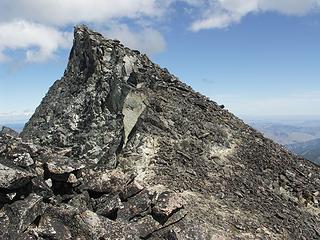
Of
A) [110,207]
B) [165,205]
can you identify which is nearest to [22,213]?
[110,207]

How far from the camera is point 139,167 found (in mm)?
30203

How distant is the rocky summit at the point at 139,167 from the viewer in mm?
23078

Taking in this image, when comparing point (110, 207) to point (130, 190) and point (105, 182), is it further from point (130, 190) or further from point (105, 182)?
point (105, 182)

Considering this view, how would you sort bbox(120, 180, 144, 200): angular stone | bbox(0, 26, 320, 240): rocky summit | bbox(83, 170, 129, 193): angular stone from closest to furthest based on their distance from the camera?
bbox(0, 26, 320, 240): rocky summit, bbox(120, 180, 144, 200): angular stone, bbox(83, 170, 129, 193): angular stone

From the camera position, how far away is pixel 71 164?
2742cm

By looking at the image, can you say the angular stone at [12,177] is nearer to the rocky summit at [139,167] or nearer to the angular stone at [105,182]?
the rocky summit at [139,167]

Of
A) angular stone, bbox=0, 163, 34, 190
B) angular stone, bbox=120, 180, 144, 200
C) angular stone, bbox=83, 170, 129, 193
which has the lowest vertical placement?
angular stone, bbox=120, 180, 144, 200

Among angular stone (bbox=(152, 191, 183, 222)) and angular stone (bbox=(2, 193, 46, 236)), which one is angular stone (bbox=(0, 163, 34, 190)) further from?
angular stone (bbox=(152, 191, 183, 222))

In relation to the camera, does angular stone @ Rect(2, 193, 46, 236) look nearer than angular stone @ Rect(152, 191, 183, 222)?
Yes

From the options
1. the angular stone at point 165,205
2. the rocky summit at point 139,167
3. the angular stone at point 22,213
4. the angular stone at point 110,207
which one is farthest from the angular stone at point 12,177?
the angular stone at point 165,205

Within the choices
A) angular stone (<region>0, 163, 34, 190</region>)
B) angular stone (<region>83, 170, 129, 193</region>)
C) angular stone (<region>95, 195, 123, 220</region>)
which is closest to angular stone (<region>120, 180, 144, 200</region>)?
angular stone (<region>83, 170, 129, 193</region>)

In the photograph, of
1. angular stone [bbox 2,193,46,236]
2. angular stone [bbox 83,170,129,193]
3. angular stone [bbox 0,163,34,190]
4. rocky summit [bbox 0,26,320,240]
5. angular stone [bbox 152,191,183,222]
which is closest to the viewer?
angular stone [bbox 2,193,46,236]

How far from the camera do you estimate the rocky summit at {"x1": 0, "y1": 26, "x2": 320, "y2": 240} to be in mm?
23078

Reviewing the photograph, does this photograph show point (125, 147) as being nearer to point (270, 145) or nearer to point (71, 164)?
point (71, 164)
